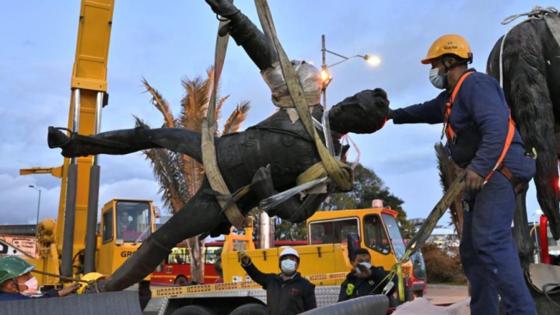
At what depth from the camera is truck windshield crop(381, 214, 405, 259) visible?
1097 centimetres

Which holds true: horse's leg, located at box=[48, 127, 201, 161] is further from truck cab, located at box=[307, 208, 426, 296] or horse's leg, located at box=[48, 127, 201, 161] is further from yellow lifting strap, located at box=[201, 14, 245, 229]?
truck cab, located at box=[307, 208, 426, 296]

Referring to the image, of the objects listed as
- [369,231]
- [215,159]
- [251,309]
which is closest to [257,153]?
[215,159]

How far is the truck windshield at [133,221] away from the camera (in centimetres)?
1083

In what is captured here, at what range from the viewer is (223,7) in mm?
2637

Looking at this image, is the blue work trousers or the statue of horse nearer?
the blue work trousers

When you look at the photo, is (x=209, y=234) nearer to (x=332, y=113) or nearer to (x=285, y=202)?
(x=285, y=202)

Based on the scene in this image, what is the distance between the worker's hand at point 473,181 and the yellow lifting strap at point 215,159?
1.10 metres

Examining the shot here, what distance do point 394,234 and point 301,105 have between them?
8930 millimetres

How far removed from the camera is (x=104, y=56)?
7812 millimetres

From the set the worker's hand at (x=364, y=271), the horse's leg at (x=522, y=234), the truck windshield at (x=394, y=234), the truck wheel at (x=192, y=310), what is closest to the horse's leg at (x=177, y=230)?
the horse's leg at (x=522, y=234)

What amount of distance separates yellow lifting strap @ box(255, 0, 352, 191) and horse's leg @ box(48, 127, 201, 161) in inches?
21.5

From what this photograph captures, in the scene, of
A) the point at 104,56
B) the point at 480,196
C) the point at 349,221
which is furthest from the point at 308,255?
the point at 480,196

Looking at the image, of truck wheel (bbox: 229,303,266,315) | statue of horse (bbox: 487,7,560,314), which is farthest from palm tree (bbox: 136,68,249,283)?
statue of horse (bbox: 487,7,560,314)

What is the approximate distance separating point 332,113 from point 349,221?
28.2ft
